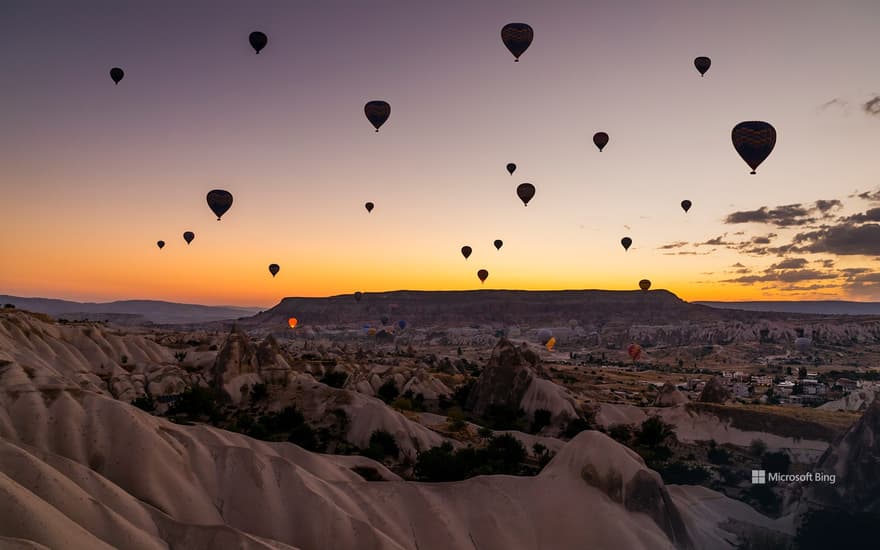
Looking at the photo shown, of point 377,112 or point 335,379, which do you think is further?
point 335,379

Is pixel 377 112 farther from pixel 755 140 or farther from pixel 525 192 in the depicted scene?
pixel 755 140

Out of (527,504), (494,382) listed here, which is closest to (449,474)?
(527,504)

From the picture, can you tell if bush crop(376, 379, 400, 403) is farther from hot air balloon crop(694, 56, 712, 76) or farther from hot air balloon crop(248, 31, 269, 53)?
hot air balloon crop(694, 56, 712, 76)

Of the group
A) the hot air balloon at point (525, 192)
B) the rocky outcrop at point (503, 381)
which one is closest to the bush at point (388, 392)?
the rocky outcrop at point (503, 381)

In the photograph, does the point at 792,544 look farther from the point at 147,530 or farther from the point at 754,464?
the point at 147,530

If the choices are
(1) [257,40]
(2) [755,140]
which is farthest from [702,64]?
(1) [257,40]

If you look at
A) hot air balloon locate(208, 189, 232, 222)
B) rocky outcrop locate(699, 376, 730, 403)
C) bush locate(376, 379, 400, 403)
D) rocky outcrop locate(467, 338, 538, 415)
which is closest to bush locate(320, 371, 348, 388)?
bush locate(376, 379, 400, 403)

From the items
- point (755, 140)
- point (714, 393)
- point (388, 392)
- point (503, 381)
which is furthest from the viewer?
point (388, 392)
